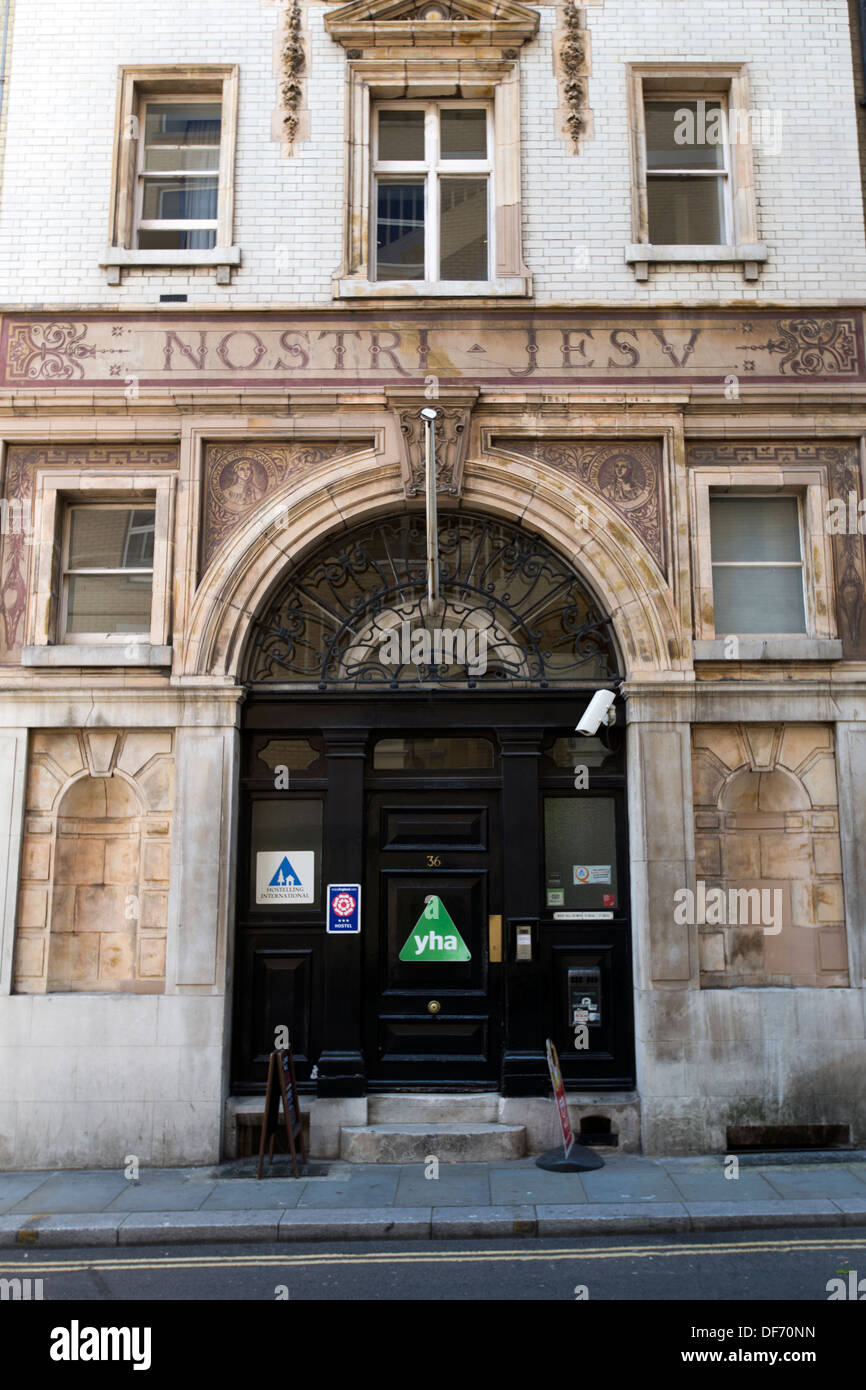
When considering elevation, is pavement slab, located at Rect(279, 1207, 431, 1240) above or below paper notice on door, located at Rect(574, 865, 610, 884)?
below

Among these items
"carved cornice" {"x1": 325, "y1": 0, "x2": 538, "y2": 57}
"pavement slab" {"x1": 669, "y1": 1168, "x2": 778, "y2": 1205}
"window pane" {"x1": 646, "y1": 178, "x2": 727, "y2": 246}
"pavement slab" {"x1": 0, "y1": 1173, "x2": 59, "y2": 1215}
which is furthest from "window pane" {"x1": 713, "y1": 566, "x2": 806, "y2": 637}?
"pavement slab" {"x1": 0, "y1": 1173, "x2": 59, "y2": 1215}

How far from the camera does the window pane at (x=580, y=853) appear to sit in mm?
10227

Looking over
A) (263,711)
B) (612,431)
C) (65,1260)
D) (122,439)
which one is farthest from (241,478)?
(65,1260)

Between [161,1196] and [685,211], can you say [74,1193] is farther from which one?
[685,211]

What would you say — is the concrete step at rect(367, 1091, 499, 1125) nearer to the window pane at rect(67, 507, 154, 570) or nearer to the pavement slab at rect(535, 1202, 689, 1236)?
the pavement slab at rect(535, 1202, 689, 1236)

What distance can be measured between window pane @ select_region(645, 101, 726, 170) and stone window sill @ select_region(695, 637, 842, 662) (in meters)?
5.47

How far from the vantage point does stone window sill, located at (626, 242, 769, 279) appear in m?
10.7

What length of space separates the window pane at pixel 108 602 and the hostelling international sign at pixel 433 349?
1.97 meters

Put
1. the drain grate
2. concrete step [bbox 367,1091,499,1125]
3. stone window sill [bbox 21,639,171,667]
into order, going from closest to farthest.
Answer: the drain grate < concrete step [bbox 367,1091,499,1125] < stone window sill [bbox 21,639,171,667]

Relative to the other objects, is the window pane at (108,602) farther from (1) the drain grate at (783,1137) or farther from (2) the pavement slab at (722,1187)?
(1) the drain grate at (783,1137)

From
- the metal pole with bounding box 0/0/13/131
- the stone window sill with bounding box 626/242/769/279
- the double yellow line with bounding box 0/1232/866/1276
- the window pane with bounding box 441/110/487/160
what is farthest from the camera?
the window pane with bounding box 441/110/487/160

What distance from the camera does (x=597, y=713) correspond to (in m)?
9.91

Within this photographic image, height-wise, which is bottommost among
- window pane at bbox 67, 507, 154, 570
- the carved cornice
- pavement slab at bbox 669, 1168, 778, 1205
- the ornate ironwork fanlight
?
pavement slab at bbox 669, 1168, 778, 1205

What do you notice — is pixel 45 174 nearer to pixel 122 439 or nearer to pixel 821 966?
pixel 122 439
